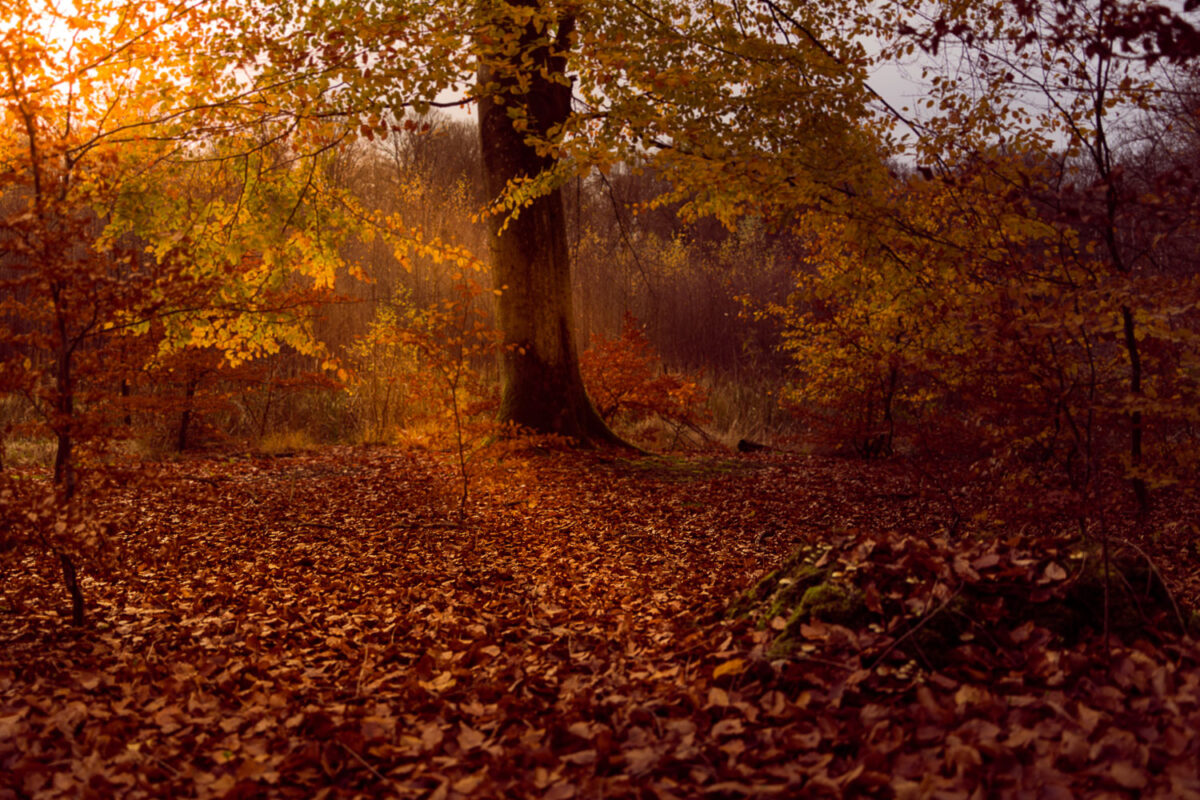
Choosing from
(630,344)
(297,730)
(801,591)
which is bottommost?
(297,730)

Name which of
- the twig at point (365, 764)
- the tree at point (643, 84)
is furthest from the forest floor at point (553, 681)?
the tree at point (643, 84)

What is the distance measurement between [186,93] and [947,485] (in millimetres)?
6115

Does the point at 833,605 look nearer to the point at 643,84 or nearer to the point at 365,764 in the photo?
the point at 365,764

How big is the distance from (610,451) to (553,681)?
16.7 ft

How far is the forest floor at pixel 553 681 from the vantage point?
7.54 ft

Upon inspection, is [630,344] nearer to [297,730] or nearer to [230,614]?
[230,614]

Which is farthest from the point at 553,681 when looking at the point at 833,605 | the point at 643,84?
the point at 643,84

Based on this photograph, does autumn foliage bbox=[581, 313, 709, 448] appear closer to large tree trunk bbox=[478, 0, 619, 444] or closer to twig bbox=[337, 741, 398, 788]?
large tree trunk bbox=[478, 0, 619, 444]

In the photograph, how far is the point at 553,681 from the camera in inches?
126

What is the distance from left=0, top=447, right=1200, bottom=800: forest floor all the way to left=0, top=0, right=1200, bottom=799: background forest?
0.07 feet

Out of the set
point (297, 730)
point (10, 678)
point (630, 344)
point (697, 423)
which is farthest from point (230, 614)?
point (697, 423)

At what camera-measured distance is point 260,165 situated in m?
7.10

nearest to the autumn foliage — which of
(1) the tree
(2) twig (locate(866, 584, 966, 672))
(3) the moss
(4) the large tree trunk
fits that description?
(4) the large tree trunk

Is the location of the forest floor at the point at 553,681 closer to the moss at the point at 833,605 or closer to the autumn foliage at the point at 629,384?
the moss at the point at 833,605
